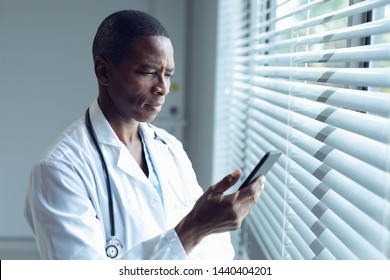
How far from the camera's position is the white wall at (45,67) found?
2738 millimetres

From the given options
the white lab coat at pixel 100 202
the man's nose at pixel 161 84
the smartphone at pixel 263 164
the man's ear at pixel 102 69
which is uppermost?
the man's ear at pixel 102 69

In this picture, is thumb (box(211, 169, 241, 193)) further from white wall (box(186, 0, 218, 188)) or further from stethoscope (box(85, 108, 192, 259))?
white wall (box(186, 0, 218, 188))

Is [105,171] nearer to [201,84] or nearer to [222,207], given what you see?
[222,207]

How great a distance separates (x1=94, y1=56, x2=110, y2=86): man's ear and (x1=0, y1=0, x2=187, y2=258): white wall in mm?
1715

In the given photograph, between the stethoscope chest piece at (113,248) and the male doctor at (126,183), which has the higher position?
the male doctor at (126,183)

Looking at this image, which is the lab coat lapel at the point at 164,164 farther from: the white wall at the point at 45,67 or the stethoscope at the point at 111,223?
the white wall at the point at 45,67

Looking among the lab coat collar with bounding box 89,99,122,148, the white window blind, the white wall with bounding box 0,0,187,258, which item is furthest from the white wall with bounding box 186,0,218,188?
the lab coat collar with bounding box 89,99,122,148

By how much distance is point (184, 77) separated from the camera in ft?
9.27

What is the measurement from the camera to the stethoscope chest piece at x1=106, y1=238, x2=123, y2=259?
0.96 m

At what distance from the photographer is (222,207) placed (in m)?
0.88

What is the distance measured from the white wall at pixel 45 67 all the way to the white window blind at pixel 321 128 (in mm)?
1256

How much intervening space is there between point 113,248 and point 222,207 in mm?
232

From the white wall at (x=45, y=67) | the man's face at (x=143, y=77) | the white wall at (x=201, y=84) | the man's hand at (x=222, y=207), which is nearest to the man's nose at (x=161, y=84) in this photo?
the man's face at (x=143, y=77)

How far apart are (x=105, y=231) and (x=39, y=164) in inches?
7.0
